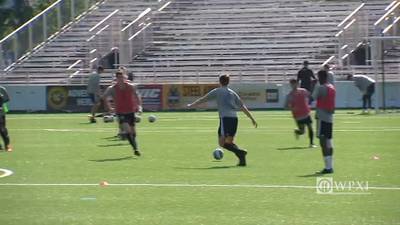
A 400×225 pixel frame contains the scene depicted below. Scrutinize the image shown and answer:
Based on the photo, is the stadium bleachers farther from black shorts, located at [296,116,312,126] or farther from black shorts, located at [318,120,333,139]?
black shorts, located at [318,120,333,139]

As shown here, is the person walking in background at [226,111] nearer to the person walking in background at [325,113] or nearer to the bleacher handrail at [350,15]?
the person walking in background at [325,113]

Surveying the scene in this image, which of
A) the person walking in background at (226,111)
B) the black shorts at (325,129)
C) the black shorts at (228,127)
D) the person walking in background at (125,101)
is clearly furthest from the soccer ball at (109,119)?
the black shorts at (325,129)

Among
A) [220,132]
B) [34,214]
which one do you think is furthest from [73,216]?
[220,132]

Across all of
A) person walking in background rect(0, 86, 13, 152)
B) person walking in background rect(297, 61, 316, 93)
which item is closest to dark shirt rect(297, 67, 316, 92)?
person walking in background rect(297, 61, 316, 93)

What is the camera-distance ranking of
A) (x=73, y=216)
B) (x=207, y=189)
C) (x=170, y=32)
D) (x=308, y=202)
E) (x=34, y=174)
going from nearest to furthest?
(x=73, y=216) → (x=308, y=202) → (x=207, y=189) → (x=34, y=174) → (x=170, y=32)

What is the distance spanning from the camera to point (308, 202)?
13.6m

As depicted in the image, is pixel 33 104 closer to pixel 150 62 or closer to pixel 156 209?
pixel 150 62

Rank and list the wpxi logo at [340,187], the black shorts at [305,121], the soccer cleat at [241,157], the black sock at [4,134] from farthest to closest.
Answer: the black shorts at [305,121]
the black sock at [4,134]
the soccer cleat at [241,157]
the wpxi logo at [340,187]

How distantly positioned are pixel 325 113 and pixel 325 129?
28cm

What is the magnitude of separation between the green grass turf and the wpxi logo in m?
0.11

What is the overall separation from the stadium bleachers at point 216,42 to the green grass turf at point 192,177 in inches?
622

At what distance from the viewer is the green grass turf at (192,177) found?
41.1 feet

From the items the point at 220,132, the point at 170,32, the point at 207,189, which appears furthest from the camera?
the point at 170,32

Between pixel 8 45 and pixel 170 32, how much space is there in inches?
312
